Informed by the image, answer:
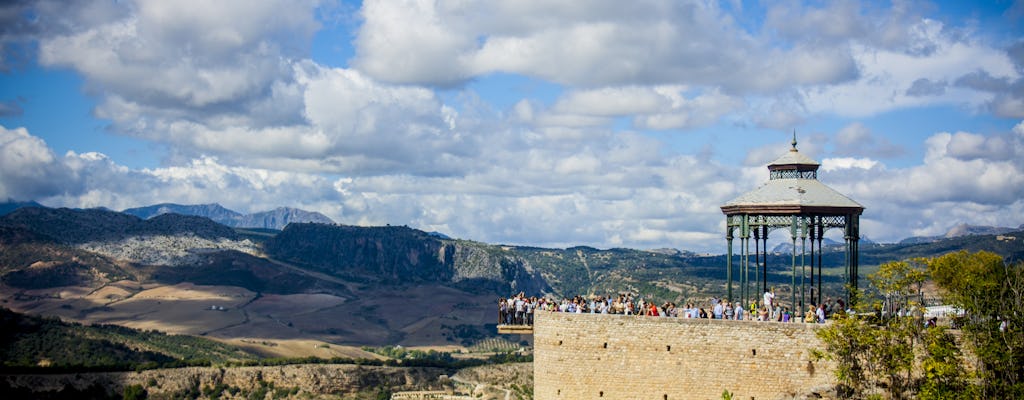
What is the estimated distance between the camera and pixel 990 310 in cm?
2961

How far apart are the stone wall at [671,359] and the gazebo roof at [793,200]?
4.36 meters

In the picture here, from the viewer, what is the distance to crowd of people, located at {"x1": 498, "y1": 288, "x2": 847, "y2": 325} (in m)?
32.1

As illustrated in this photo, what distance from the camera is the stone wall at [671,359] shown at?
96.3 feet

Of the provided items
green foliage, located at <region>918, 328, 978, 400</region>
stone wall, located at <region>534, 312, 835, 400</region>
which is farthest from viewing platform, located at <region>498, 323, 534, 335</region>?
green foliage, located at <region>918, 328, 978, 400</region>

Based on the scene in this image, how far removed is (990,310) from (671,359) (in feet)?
30.3

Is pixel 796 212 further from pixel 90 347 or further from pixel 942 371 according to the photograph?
pixel 90 347

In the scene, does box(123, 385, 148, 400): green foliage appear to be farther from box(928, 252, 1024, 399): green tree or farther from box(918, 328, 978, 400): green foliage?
box(918, 328, 978, 400): green foliage

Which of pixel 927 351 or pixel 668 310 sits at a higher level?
pixel 668 310

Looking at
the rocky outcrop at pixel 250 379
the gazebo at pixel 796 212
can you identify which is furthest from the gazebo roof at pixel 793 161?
the rocky outcrop at pixel 250 379

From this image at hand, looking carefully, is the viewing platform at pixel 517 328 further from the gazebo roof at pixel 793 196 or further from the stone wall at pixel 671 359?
the gazebo roof at pixel 793 196

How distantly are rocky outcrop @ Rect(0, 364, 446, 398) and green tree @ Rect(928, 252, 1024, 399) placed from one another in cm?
7647

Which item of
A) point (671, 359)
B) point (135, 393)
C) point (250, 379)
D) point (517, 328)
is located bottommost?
point (135, 393)

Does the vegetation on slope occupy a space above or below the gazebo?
below

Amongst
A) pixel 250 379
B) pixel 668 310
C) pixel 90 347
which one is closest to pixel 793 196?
pixel 668 310
